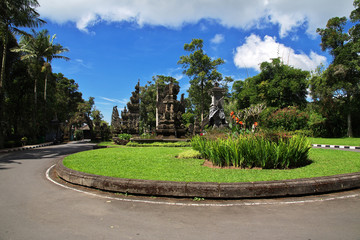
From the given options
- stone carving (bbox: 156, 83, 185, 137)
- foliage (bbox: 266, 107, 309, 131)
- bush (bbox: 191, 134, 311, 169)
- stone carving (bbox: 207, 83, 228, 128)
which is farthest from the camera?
foliage (bbox: 266, 107, 309, 131)

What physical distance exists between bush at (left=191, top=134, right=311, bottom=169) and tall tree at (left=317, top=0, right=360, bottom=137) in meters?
18.2

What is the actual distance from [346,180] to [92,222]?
4.94m

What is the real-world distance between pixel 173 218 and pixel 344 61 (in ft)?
78.7

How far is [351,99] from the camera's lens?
71.6 feet

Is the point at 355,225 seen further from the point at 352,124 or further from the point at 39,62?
the point at 39,62

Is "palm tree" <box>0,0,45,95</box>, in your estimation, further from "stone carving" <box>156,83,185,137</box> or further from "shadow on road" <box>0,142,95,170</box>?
"stone carving" <box>156,83,185,137</box>

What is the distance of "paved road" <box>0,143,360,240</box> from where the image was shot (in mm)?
2781

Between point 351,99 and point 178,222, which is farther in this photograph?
point 351,99

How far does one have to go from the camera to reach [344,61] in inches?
801

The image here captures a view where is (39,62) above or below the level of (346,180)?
above

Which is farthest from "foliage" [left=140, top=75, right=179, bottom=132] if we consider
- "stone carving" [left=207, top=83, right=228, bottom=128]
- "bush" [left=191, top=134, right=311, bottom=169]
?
"bush" [left=191, top=134, right=311, bottom=169]

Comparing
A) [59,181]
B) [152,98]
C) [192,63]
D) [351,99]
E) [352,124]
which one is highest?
[192,63]

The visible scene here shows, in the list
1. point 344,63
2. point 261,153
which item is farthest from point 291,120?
point 261,153

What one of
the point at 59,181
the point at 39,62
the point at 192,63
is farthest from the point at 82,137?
the point at 59,181
